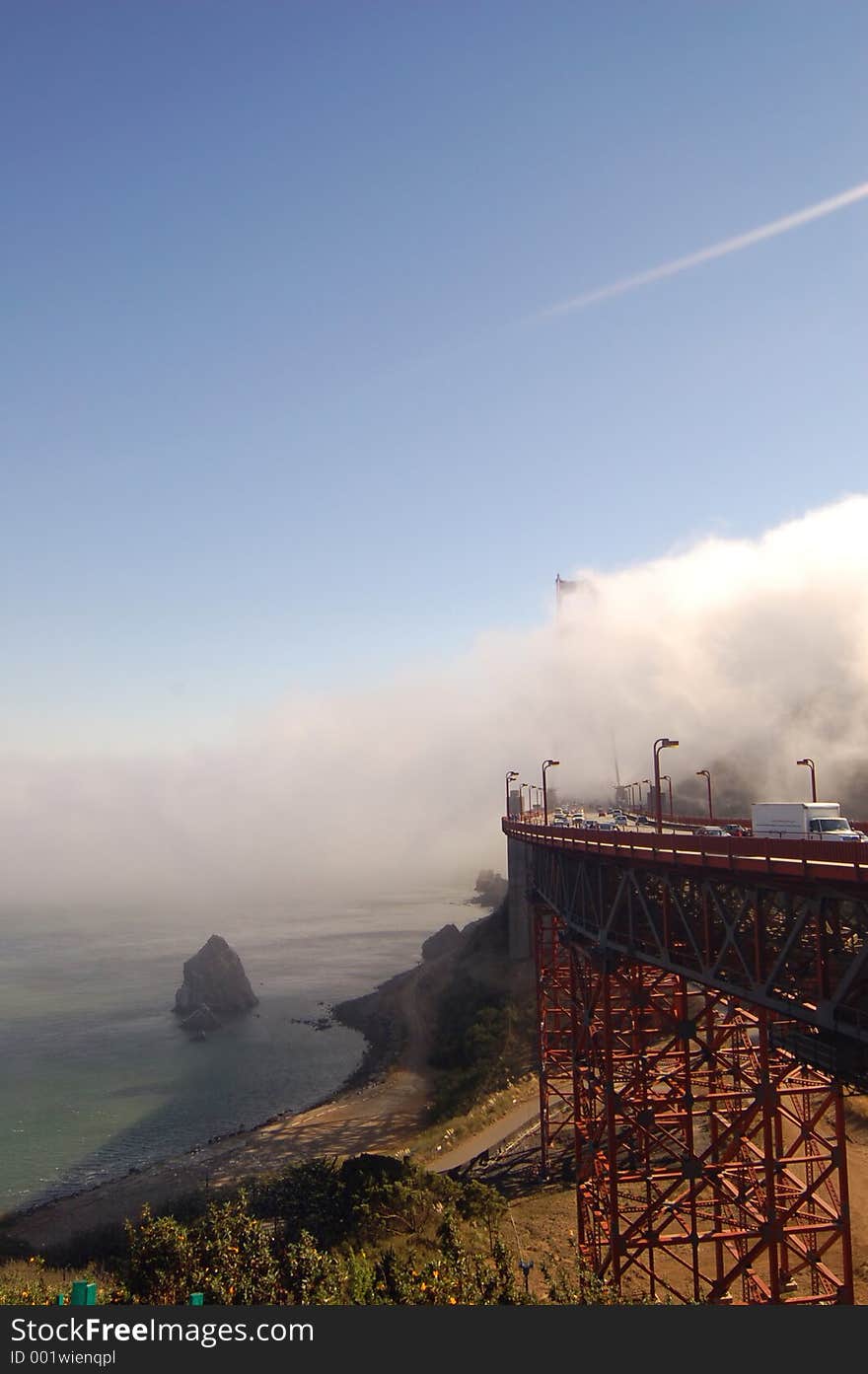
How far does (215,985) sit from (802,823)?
276 ft

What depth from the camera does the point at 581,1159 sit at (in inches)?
1107

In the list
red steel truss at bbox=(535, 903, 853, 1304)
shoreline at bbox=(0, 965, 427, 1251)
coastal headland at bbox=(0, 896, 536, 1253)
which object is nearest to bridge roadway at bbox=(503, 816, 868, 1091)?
red steel truss at bbox=(535, 903, 853, 1304)

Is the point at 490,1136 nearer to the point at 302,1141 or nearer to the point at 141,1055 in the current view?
the point at 302,1141

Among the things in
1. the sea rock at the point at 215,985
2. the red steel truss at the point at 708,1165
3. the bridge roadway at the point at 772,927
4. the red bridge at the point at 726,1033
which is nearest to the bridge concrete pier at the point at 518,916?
the red bridge at the point at 726,1033

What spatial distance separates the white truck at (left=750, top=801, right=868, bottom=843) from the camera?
2340 centimetres

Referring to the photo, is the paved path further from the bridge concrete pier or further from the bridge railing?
the bridge railing

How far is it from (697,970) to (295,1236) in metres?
19.1

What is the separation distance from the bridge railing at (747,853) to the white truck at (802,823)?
4669 millimetres

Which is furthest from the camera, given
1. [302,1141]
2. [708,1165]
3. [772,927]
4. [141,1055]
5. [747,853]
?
[141,1055]

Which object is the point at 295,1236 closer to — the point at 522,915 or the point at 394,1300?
the point at 394,1300

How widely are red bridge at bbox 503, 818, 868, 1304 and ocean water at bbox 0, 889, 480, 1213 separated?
3639cm

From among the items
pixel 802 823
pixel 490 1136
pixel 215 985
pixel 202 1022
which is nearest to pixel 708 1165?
pixel 802 823

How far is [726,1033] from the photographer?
25.2 m

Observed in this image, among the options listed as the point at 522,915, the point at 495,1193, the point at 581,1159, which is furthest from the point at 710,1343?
the point at 522,915
